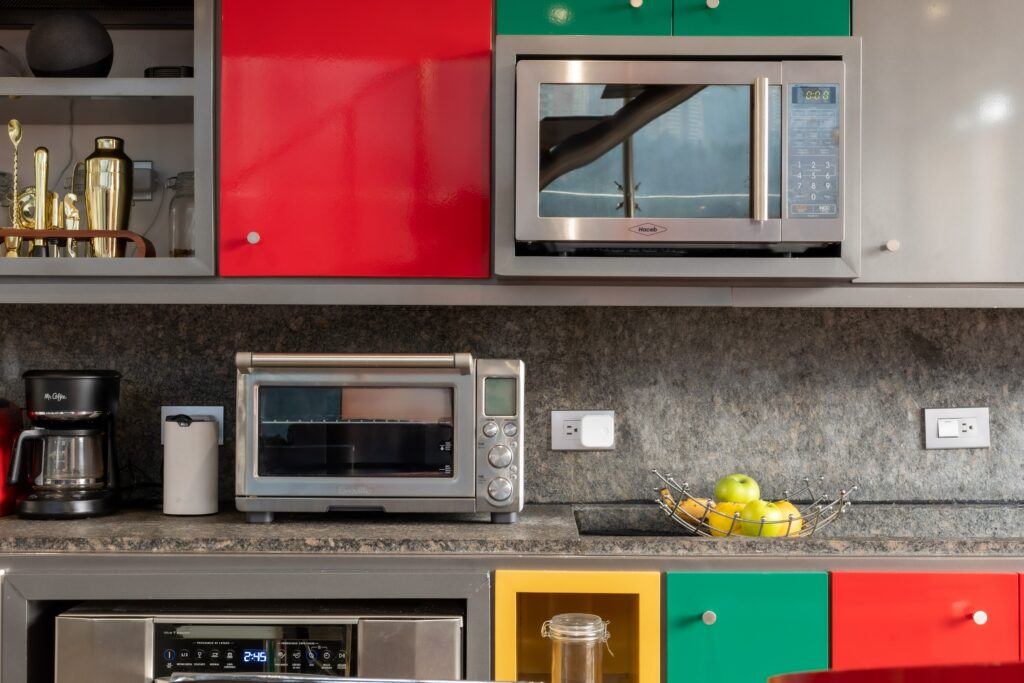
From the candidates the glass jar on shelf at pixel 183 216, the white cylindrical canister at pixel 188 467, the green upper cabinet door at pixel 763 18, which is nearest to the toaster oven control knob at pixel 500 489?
the white cylindrical canister at pixel 188 467

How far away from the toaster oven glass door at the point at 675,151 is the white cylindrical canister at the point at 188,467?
75cm

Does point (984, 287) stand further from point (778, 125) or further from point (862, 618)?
point (862, 618)

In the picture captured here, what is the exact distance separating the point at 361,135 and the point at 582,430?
82 cm

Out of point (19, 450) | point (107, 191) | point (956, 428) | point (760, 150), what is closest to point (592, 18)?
point (760, 150)

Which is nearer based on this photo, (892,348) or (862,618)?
(862,618)

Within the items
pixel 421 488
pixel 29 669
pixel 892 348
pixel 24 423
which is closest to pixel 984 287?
pixel 892 348

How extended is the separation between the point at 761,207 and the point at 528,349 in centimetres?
67

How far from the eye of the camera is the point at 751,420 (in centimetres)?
219

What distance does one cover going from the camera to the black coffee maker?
184cm

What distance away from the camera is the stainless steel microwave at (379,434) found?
1.79 meters

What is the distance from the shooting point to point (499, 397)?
5.90 feet

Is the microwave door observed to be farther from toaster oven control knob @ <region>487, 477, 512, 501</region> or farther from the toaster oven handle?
toaster oven control knob @ <region>487, 477, 512, 501</region>

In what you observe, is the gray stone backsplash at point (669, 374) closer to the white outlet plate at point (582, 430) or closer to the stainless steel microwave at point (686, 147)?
the white outlet plate at point (582, 430)

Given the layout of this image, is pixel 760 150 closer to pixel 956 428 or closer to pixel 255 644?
pixel 956 428
